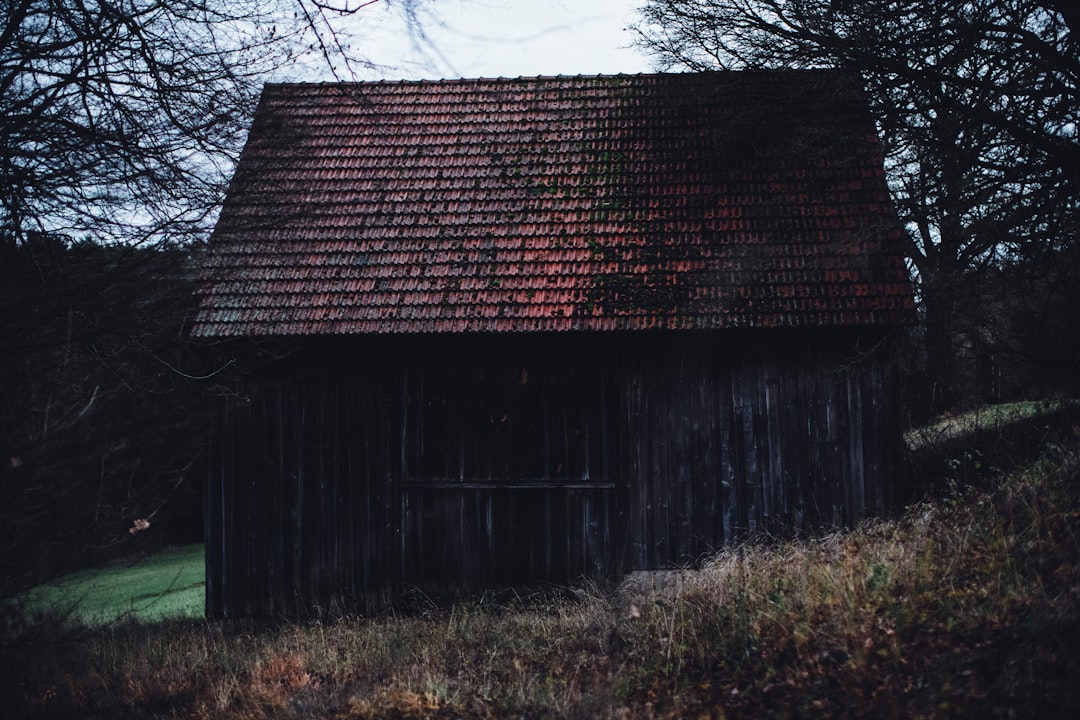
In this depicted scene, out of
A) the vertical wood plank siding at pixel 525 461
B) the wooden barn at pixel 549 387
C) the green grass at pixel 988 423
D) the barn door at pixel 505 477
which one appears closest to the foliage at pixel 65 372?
the wooden barn at pixel 549 387

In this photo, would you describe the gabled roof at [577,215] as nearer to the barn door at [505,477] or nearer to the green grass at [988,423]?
the barn door at [505,477]

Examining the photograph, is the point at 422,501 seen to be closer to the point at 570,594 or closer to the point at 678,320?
the point at 570,594

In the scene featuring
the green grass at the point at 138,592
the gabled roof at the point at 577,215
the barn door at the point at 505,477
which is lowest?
the green grass at the point at 138,592

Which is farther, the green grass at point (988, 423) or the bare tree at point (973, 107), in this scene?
the green grass at point (988, 423)

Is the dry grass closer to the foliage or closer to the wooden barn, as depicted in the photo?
the foliage

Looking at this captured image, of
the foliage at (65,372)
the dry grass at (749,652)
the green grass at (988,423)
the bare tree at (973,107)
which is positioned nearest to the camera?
the dry grass at (749,652)

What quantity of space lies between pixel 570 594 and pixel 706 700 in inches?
162

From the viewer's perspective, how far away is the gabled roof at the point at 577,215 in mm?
8734

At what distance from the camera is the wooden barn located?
8.74 m

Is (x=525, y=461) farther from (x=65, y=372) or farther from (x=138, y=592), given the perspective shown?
(x=138, y=592)

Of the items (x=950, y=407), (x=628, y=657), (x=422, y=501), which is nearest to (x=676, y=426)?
(x=422, y=501)

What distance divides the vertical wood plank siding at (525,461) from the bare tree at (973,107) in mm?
1870

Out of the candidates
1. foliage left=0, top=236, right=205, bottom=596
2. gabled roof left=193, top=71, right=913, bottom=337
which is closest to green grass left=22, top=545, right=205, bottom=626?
foliage left=0, top=236, right=205, bottom=596

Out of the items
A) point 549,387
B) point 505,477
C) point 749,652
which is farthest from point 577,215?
point 749,652
